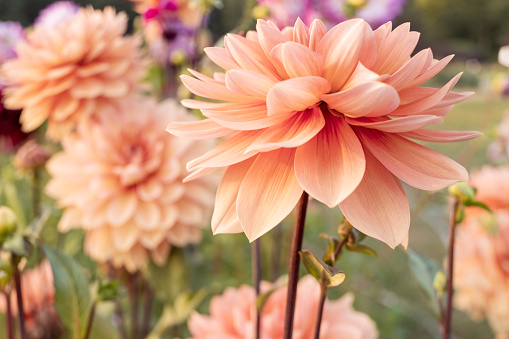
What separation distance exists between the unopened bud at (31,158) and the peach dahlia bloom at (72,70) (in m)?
0.05

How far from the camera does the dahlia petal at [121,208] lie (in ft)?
1.56

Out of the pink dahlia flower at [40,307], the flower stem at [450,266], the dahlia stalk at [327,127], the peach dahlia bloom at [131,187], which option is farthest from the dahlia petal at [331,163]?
the pink dahlia flower at [40,307]

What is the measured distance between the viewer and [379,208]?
0.19 m

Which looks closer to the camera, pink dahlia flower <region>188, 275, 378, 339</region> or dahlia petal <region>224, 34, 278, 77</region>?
dahlia petal <region>224, 34, 278, 77</region>

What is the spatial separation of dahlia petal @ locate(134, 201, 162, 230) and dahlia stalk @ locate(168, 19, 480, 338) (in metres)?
0.29

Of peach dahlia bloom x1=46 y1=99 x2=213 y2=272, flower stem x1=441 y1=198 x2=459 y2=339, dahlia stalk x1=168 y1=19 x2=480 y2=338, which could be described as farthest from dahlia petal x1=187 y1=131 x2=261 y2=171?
peach dahlia bloom x1=46 y1=99 x2=213 y2=272

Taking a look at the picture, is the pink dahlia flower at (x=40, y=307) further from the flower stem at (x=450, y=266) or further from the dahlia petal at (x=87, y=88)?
the flower stem at (x=450, y=266)

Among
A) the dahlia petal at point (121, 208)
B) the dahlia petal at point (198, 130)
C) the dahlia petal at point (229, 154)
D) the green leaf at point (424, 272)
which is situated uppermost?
the dahlia petal at point (198, 130)

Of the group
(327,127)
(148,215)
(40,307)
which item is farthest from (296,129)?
(40,307)

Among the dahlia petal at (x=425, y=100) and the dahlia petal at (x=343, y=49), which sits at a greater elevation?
the dahlia petal at (x=343, y=49)

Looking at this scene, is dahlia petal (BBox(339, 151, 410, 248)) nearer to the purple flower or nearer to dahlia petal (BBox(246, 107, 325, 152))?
dahlia petal (BBox(246, 107, 325, 152))

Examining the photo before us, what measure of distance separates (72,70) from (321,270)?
44 cm

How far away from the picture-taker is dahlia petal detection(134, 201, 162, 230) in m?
0.48

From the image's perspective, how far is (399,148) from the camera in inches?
7.9
